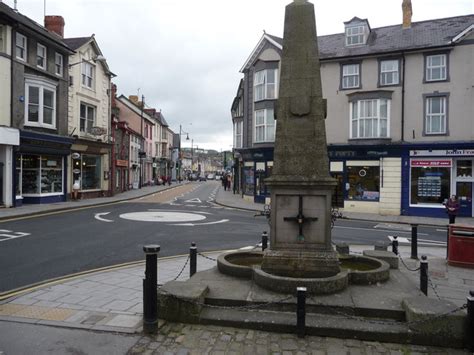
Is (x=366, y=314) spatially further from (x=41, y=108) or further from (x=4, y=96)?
(x=41, y=108)

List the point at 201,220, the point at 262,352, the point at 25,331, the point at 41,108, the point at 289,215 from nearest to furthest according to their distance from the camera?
the point at 262,352 → the point at 25,331 → the point at 289,215 → the point at 201,220 → the point at 41,108

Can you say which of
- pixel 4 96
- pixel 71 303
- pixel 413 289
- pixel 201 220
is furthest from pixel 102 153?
pixel 413 289

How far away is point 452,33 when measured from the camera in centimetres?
2381

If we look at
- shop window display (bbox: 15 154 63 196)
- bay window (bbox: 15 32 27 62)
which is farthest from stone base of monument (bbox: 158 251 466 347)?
bay window (bbox: 15 32 27 62)

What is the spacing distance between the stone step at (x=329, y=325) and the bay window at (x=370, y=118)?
2061cm

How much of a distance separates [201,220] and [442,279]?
38.9ft

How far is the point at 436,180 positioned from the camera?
23.8 meters

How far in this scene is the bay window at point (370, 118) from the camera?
2447 cm

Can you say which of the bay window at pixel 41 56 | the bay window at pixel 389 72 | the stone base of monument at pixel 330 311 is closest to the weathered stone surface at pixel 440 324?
the stone base of monument at pixel 330 311

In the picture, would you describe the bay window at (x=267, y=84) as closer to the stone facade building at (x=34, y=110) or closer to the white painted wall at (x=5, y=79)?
the stone facade building at (x=34, y=110)

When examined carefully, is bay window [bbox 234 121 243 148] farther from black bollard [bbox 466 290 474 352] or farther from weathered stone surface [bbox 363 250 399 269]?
black bollard [bbox 466 290 474 352]

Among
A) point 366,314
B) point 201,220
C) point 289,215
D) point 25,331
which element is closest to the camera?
point 25,331

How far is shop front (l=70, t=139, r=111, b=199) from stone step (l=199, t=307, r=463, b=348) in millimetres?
23462

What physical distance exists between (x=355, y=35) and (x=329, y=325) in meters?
24.9
